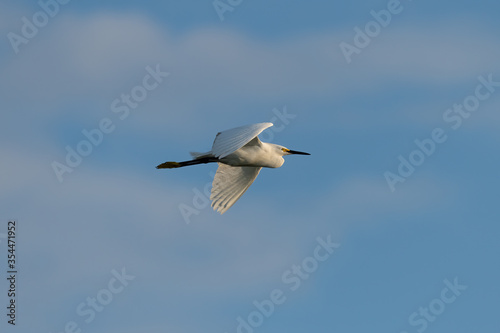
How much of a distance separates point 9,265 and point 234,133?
6.45 m

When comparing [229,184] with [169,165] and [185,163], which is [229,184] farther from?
[169,165]

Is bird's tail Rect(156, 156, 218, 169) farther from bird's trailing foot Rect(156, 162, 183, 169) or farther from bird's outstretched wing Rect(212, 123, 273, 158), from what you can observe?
bird's outstretched wing Rect(212, 123, 273, 158)

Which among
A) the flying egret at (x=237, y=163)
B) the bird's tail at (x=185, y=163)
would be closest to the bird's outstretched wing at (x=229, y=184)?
the flying egret at (x=237, y=163)

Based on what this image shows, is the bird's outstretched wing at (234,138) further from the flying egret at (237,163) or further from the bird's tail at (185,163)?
the bird's tail at (185,163)

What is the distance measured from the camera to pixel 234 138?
62.7ft

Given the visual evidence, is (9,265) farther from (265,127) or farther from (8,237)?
(265,127)

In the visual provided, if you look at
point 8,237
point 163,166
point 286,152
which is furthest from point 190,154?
point 8,237

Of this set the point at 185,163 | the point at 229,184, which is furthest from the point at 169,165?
the point at 229,184

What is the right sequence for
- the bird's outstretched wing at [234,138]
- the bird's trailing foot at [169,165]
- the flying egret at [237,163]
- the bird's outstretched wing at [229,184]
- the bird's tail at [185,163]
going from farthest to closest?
1. the bird's outstretched wing at [229,184]
2. the bird's trailing foot at [169,165]
3. the bird's tail at [185,163]
4. the flying egret at [237,163]
5. the bird's outstretched wing at [234,138]

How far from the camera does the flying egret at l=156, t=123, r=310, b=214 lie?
20.1m

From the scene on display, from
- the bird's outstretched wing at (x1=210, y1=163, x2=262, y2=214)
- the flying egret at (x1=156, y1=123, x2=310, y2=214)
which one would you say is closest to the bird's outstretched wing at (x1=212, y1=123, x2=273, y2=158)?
the flying egret at (x1=156, y1=123, x2=310, y2=214)

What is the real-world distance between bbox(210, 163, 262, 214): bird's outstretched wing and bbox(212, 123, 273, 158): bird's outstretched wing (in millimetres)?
3187

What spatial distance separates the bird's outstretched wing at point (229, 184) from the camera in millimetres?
23250

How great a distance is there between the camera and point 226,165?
916 inches
